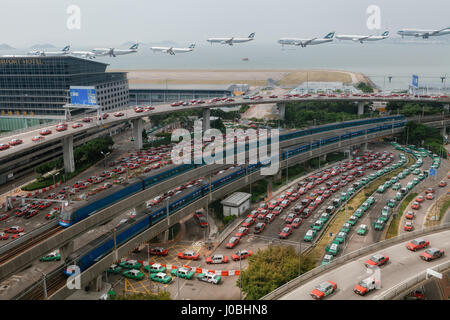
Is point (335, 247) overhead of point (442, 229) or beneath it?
beneath

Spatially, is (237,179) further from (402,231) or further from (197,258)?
(402,231)

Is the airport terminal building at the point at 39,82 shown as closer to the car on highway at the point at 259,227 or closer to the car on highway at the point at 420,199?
the car on highway at the point at 259,227

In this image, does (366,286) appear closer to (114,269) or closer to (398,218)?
(114,269)

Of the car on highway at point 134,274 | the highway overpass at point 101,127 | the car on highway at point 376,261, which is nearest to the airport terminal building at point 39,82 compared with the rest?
the highway overpass at point 101,127

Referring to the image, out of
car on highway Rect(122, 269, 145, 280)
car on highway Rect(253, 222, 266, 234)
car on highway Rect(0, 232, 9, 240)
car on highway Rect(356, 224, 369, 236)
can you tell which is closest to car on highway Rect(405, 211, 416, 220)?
car on highway Rect(356, 224, 369, 236)

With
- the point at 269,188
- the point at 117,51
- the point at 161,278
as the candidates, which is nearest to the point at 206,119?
the point at 269,188

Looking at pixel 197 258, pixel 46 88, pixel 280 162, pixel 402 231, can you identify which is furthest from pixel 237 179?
pixel 46 88
